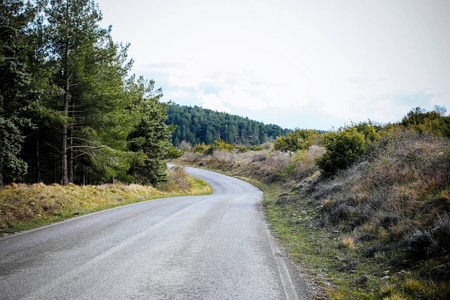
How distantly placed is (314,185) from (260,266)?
9684mm

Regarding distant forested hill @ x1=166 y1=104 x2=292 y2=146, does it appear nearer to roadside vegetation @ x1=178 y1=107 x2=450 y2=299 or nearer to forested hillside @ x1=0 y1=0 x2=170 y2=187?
forested hillside @ x1=0 y1=0 x2=170 y2=187

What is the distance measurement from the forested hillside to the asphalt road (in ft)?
19.5

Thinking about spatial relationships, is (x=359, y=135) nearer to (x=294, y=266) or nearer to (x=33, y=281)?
(x=294, y=266)

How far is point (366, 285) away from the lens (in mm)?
3939

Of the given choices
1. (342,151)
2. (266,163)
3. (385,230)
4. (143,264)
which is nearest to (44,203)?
(143,264)

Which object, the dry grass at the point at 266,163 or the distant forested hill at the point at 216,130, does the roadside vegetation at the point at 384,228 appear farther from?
the distant forested hill at the point at 216,130

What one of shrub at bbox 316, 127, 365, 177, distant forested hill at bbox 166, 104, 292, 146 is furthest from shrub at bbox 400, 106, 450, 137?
distant forested hill at bbox 166, 104, 292, 146

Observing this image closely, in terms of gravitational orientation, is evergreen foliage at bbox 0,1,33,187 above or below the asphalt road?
above

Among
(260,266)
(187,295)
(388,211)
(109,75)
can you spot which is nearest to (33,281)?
(187,295)

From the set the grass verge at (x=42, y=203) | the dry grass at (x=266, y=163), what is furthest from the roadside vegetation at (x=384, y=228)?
the dry grass at (x=266, y=163)

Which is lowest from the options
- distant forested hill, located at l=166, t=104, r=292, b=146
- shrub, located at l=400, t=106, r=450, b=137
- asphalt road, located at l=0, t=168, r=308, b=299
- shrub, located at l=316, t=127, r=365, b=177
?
asphalt road, located at l=0, t=168, r=308, b=299

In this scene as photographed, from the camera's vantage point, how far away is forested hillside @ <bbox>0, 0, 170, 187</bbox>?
32.0 feet

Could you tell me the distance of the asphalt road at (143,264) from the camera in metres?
3.41

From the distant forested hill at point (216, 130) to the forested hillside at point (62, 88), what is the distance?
9789cm
